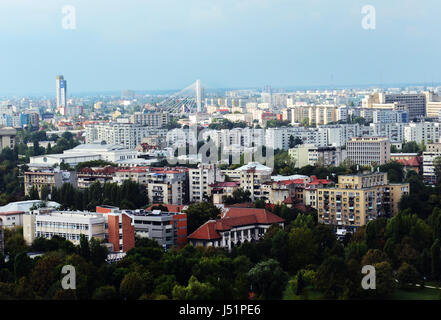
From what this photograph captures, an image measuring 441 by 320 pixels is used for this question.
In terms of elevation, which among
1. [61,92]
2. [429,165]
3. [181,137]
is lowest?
[429,165]

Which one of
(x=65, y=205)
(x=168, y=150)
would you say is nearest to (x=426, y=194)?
(x=65, y=205)

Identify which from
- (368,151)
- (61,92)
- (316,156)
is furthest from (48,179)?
(61,92)

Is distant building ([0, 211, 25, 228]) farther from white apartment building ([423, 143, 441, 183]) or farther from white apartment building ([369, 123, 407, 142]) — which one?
white apartment building ([369, 123, 407, 142])

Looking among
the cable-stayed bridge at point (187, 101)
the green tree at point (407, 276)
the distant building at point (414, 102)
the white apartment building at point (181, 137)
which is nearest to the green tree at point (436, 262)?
the green tree at point (407, 276)

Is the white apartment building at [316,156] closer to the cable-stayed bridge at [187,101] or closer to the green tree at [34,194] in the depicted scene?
the green tree at [34,194]

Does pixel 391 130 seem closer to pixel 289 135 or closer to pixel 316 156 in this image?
pixel 289 135
